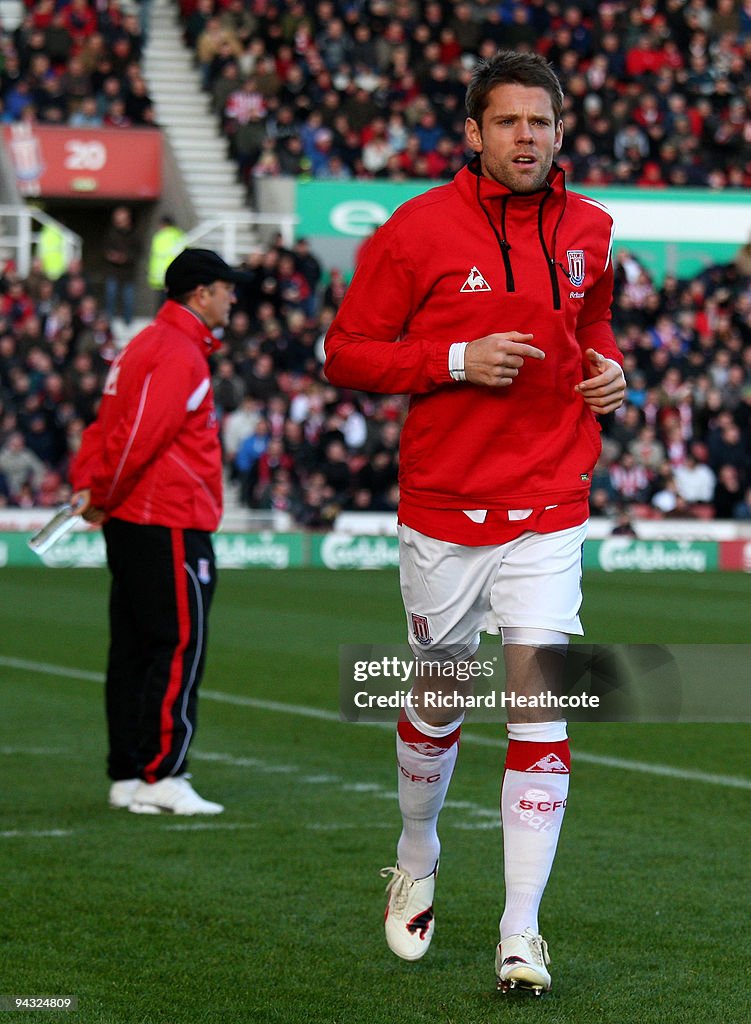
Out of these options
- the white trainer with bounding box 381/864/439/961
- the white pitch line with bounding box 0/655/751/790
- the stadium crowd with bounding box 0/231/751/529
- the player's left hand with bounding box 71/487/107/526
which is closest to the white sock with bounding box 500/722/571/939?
the white trainer with bounding box 381/864/439/961

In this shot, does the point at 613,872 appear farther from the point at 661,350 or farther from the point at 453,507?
the point at 661,350

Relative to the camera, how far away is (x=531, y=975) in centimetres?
468

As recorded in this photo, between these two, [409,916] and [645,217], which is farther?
[645,217]

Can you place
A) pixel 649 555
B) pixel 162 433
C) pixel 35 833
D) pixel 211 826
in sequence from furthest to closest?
1. pixel 649 555
2. pixel 162 433
3. pixel 211 826
4. pixel 35 833

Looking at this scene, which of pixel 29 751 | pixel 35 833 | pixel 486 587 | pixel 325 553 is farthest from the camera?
pixel 325 553

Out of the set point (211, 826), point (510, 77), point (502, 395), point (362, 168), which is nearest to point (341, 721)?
point (211, 826)

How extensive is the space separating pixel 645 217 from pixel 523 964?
25.9 meters

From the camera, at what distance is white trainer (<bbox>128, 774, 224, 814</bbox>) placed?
301 inches

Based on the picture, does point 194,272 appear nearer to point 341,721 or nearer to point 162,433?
point 162,433

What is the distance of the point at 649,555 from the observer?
2489 cm

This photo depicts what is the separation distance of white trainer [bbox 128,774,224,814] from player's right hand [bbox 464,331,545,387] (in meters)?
3.28

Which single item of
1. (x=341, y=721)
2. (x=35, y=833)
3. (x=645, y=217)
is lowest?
(x=645, y=217)

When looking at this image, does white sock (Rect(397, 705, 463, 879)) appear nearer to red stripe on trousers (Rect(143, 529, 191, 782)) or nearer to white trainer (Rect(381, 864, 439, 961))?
white trainer (Rect(381, 864, 439, 961))

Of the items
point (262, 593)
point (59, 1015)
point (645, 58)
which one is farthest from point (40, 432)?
point (59, 1015)
